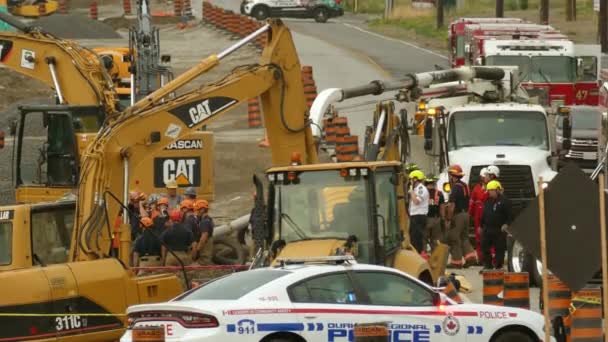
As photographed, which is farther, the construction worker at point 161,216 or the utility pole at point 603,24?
the utility pole at point 603,24

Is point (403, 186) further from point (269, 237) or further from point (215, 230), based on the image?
point (215, 230)

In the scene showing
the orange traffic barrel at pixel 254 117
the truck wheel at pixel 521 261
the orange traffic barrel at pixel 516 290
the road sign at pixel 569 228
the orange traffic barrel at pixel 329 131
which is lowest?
the orange traffic barrel at pixel 254 117

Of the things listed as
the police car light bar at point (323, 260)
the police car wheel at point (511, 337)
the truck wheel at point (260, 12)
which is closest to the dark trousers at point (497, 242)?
the police car wheel at point (511, 337)

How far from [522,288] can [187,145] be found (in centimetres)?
1399

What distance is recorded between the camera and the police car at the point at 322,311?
51.1 ft

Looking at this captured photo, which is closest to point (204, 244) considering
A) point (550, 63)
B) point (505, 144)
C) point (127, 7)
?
point (505, 144)

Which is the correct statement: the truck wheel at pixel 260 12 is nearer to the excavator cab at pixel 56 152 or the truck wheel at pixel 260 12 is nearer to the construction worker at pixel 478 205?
the excavator cab at pixel 56 152

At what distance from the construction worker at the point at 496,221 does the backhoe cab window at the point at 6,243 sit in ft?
28.9

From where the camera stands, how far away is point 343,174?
20.2 metres

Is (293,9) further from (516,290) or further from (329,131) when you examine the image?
(516,290)

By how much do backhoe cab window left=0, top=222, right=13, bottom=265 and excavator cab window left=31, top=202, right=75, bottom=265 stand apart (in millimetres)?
292

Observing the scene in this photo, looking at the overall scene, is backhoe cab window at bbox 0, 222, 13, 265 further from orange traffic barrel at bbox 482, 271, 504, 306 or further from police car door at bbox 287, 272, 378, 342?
orange traffic barrel at bbox 482, 271, 504, 306

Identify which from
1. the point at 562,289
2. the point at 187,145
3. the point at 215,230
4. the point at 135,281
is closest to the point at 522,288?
the point at 562,289

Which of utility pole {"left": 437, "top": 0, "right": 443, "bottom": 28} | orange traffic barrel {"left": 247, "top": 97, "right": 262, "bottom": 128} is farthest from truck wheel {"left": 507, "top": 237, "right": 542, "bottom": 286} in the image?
utility pole {"left": 437, "top": 0, "right": 443, "bottom": 28}
